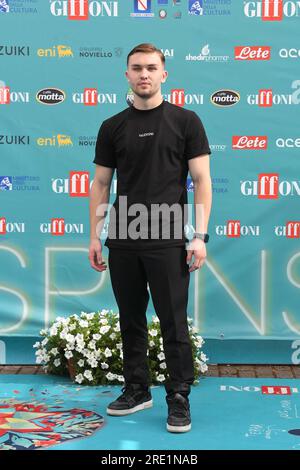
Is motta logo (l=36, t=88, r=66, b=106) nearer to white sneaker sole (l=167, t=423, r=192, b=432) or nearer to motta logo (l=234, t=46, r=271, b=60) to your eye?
motta logo (l=234, t=46, r=271, b=60)

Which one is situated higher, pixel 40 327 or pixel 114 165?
pixel 114 165

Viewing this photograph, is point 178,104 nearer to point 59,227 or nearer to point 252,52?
point 252,52

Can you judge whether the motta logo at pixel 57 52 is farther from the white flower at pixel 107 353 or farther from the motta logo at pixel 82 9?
the white flower at pixel 107 353

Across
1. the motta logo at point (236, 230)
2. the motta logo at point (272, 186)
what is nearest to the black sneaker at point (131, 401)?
the motta logo at point (236, 230)

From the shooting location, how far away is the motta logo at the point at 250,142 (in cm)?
462

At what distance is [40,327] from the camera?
4781 mm

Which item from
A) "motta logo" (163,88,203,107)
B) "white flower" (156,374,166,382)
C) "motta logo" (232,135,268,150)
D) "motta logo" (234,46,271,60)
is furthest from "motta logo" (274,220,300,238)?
"white flower" (156,374,166,382)

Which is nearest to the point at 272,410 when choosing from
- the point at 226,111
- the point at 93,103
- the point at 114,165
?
the point at 114,165

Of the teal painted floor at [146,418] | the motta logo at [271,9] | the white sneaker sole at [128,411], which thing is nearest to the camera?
the teal painted floor at [146,418]

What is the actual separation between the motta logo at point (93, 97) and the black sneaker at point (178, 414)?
1881mm

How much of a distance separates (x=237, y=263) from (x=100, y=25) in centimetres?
164

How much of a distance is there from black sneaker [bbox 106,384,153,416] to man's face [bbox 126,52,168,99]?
1.43 metres

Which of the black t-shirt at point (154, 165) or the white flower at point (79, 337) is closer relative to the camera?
the black t-shirt at point (154, 165)

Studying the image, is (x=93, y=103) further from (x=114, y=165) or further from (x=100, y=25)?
(x=114, y=165)
